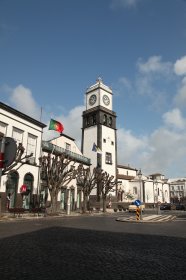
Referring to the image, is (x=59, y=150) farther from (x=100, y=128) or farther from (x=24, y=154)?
(x=100, y=128)

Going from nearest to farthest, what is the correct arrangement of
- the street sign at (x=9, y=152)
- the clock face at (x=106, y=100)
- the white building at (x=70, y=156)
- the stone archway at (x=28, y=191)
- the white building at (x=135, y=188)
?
the street sign at (x=9, y=152) → the stone archway at (x=28, y=191) → the white building at (x=70, y=156) → the clock face at (x=106, y=100) → the white building at (x=135, y=188)

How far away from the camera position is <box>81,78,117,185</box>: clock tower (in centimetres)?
5706

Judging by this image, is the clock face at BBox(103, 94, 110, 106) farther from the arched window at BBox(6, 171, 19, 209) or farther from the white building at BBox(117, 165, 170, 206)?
the arched window at BBox(6, 171, 19, 209)

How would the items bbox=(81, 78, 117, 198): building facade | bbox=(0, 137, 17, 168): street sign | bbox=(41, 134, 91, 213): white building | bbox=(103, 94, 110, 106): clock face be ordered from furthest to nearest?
1. bbox=(103, 94, 110, 106): clock face
2. bbox=(81, 78, 117, 198): building facade
3. bbox=(41, 134, 91, 213): white building
4. bbox=(0, 137, 17, 168): street sign

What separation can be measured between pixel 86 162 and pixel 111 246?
42618 millimetres

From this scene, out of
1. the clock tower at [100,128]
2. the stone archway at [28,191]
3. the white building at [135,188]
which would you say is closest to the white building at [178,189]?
the white building at [135,188]

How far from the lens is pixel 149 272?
578 cm

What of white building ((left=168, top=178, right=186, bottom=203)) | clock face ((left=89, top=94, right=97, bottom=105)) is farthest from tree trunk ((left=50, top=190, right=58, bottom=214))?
white building ((left=168, top=178, right=186, bottom=203))

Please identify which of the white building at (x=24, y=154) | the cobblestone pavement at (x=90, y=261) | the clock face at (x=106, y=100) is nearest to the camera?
the cobblestone pavement at (x=90, y=261)

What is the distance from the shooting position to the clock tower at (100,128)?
187 feet

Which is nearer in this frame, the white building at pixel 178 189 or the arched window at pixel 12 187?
the arched window at pixel 12 187

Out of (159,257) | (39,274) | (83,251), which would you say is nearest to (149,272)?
(159,257)

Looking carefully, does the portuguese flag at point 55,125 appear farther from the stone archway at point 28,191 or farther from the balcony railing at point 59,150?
the stone archway at point 28,191

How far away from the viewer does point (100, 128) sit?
189ft
